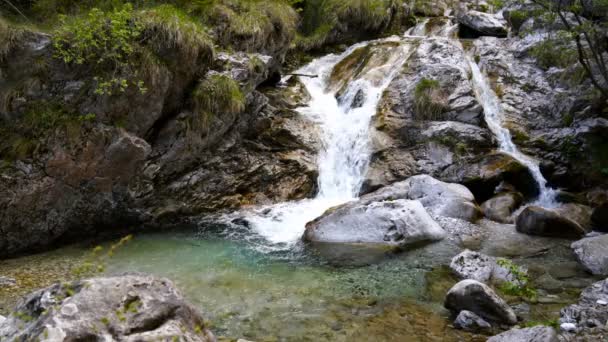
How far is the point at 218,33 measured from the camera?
11.1m

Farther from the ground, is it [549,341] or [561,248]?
[549,341]

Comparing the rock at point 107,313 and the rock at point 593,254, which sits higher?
the rock at point 107,313

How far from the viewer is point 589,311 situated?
4996mm

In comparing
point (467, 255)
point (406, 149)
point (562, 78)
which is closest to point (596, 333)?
point (467, 255)

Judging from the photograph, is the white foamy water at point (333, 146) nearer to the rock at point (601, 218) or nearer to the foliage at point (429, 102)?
the foliage at point (429, 102)

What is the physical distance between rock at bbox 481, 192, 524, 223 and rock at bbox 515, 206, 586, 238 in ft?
2.68

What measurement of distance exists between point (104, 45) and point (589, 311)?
8298 millimetres

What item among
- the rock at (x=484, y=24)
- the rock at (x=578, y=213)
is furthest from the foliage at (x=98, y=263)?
the rock at (x=484, y=24)

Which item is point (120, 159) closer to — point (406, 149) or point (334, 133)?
point (334, 133)

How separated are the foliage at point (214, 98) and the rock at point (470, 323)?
21.8 feet

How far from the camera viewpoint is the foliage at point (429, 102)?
12.0 metres

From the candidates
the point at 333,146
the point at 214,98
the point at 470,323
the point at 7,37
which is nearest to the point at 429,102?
the point at 333,146

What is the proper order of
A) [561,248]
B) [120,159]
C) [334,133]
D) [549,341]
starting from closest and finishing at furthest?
[549,341] < [561,248] < [120,159] < [334,133]

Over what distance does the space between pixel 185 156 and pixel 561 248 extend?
763 cm
